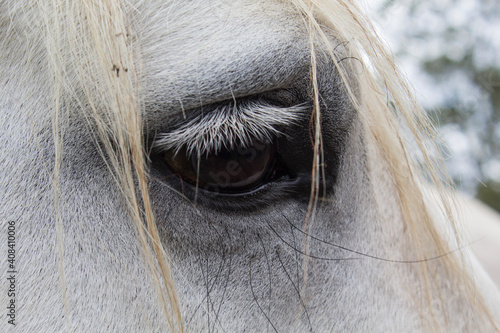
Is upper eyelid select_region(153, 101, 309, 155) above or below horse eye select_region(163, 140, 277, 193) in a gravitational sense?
above

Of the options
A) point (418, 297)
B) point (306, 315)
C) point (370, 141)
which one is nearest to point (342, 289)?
point (306, 315)

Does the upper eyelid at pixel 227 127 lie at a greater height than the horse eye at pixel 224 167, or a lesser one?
greater

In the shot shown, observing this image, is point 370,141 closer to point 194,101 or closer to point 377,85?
point 377,85

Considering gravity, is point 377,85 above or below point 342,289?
Result: above

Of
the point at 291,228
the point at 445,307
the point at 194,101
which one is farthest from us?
the point at 445,307

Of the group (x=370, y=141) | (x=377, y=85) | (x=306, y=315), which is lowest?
(x=306, y=315)

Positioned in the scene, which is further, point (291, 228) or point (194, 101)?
point (291, 228)
